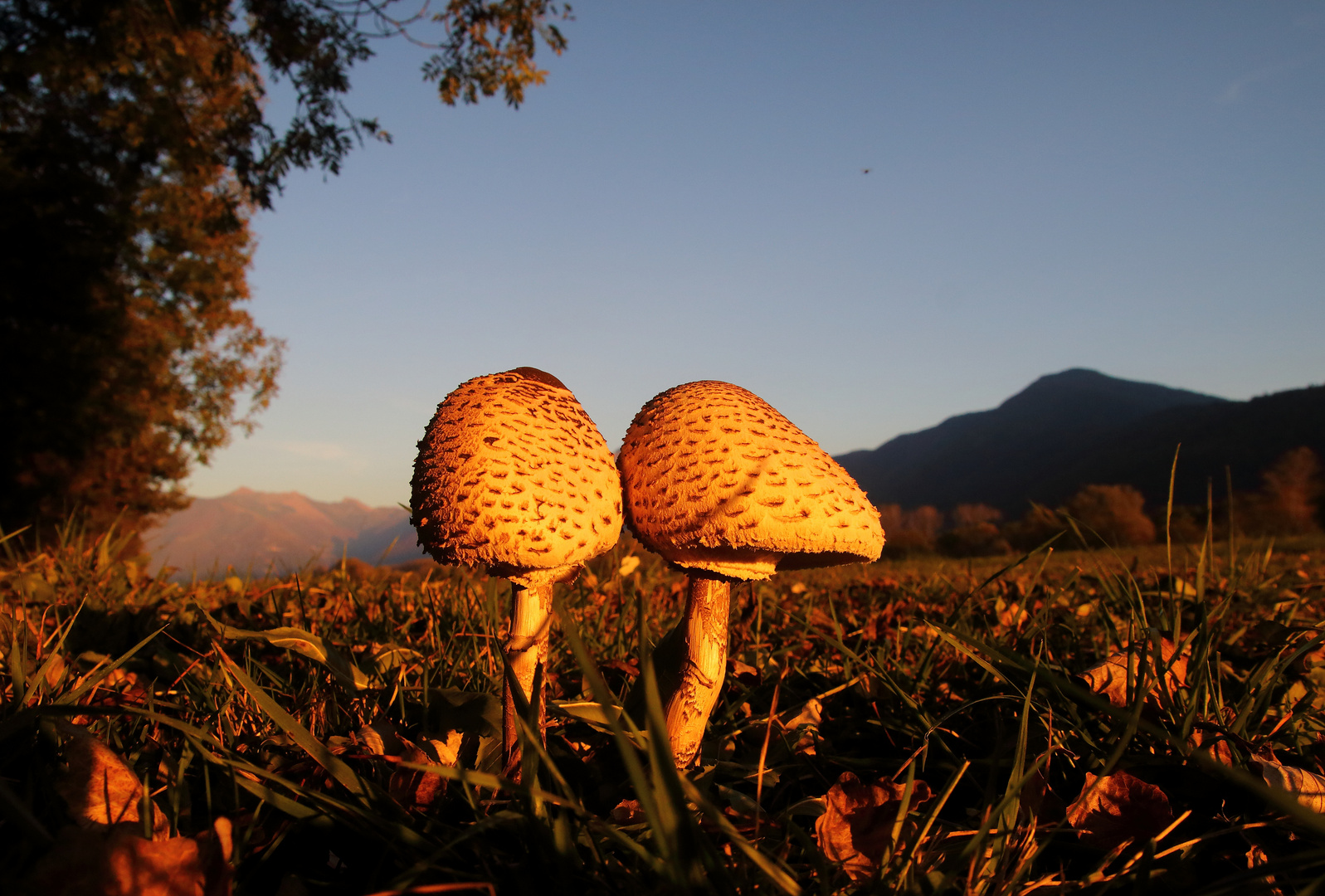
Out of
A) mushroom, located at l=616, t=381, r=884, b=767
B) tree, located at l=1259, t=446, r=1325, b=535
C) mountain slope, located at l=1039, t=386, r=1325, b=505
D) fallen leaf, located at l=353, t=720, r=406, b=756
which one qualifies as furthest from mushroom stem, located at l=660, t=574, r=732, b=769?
mountain slope, located at l=1039, t=386, r=1325, b=505

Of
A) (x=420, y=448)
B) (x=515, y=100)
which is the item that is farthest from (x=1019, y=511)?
(x=420, y=448)

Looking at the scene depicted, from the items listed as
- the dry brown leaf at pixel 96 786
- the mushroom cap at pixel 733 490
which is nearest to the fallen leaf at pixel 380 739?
the dry brown leaf at pixel 96 786

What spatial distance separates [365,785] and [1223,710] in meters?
2.36

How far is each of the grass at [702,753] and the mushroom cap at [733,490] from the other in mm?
396

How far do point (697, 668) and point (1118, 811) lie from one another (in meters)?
1.12

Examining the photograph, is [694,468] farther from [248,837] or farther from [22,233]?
[22,233]

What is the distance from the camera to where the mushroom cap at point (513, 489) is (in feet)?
5.63

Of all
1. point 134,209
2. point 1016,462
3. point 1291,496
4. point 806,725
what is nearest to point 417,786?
point 806,725

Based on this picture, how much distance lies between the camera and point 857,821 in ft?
5.28

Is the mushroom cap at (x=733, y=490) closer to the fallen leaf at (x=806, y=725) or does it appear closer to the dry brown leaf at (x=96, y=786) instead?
the fallen leaf at (x=806, y=725)

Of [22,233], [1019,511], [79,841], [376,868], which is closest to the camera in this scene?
[79,841]

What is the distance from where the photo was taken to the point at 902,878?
1.30 meters

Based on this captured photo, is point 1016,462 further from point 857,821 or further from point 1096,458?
point 857,821

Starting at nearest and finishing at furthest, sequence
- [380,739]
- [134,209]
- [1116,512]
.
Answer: [380,739]
[134,209]
[1116,512]
